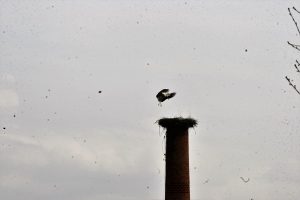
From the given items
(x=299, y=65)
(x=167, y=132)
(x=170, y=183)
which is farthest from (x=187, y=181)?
(x=299, y=65)

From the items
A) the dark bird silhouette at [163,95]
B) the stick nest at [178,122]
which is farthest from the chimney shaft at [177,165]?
the dark bird silhouette at [163,95]

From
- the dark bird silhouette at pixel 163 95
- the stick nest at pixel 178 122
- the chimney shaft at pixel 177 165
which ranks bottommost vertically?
the chimney shaft at pixel 177 165

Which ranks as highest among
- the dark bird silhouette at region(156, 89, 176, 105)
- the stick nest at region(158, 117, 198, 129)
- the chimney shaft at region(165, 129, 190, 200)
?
the dark bird silhouette at region(156, 89, 176, 105)

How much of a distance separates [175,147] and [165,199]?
7.41ft

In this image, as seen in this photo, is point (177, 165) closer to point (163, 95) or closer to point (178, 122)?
point (178, 122)

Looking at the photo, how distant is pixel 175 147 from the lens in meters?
21.8

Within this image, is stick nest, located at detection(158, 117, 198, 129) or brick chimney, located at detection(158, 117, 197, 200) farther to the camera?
stick nest, located at detection(158, 117, 198, 129)

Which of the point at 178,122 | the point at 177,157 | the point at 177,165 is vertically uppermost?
the point at 178,122

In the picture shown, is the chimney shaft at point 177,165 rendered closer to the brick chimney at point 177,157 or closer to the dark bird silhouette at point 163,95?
the brick chimney at point 177,157

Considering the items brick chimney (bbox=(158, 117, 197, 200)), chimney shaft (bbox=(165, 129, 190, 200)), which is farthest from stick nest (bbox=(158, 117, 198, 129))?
chimney shaft (bbox=(165, 129, 190, 200))

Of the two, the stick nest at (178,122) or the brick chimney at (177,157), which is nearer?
the brick chimney at (177,157)

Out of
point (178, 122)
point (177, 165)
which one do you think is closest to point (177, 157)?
point (177, 165)

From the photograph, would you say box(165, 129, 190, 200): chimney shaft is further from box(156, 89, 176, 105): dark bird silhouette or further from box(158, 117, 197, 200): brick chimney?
box(156, 89, 176, 105): dark bird silhouette

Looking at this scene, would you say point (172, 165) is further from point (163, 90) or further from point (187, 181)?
point (163, 90)
